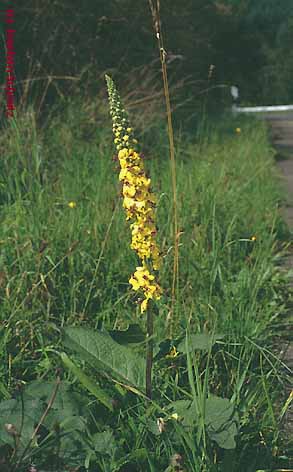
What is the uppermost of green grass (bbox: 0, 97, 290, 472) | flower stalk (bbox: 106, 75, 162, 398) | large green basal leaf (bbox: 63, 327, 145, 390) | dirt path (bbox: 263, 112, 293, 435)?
flower stalk (bbox: 106, 75, 162, 398)

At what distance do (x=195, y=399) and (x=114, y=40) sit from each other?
29.9ft

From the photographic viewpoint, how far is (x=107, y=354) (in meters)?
2.59

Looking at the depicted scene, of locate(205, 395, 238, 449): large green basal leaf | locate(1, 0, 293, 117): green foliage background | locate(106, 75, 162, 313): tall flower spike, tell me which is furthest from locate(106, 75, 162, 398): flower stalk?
locate(1, 0, 293, 117): green foliage background

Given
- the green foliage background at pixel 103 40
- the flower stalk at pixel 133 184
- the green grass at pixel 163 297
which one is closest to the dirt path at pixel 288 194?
the green grass at pixel 163 297

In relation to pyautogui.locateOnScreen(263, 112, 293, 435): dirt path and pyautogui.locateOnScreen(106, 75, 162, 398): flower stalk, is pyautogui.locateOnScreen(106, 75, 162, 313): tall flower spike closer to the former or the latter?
pyautogui.locateOnScreen(106, 75, 162, 398): flower stalk

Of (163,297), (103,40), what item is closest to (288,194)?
(103,40)

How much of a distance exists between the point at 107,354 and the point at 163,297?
0.98 meters

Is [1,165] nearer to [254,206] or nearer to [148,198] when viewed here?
[254,206]

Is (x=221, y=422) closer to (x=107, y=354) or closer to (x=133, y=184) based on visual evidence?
(x=107, y=354)

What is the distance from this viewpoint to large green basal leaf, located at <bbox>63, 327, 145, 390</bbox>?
2.55 meters

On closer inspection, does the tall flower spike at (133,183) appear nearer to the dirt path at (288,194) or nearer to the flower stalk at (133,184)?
the flower stalk at (133,184)

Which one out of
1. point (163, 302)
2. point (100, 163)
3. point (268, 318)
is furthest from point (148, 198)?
point (100, 163)

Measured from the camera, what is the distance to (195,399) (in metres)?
2.38

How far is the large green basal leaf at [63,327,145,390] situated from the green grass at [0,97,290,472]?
0.05 m
